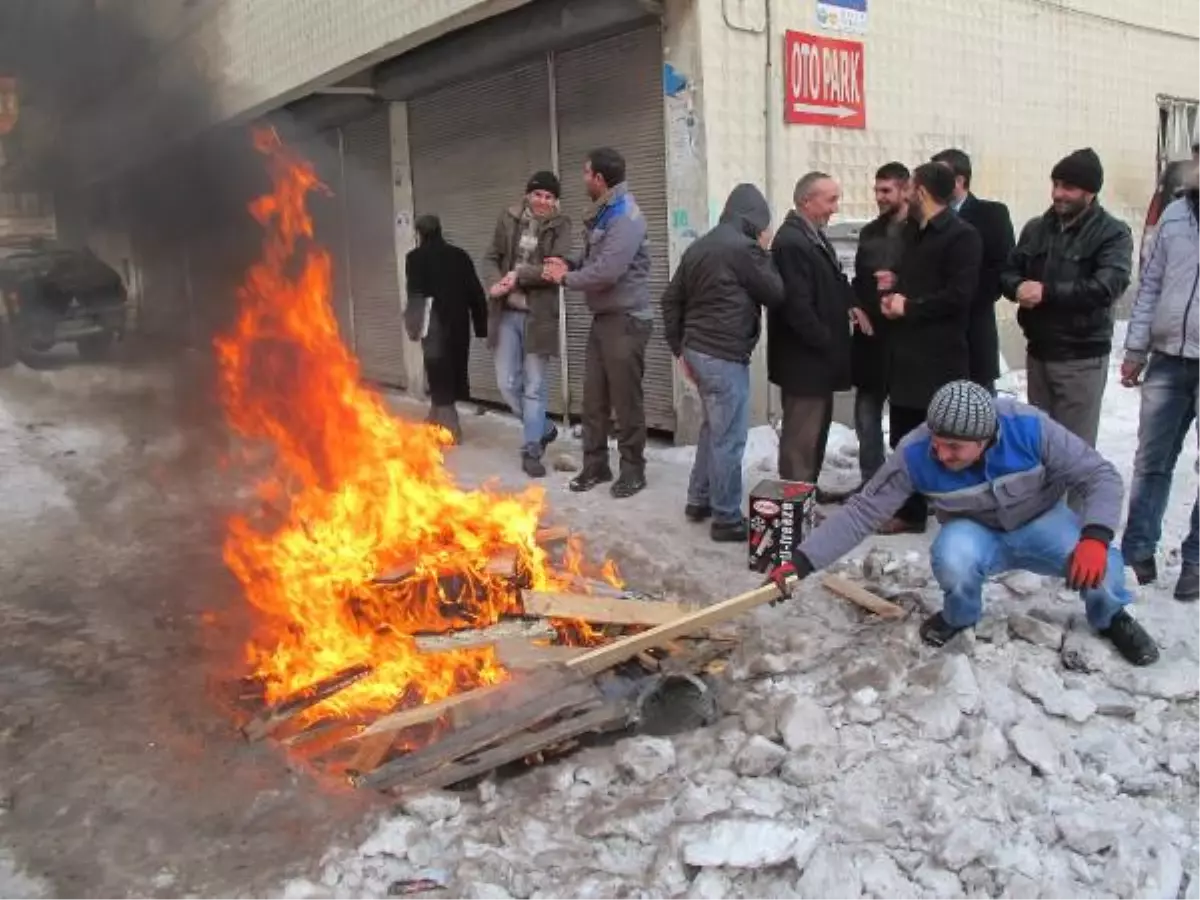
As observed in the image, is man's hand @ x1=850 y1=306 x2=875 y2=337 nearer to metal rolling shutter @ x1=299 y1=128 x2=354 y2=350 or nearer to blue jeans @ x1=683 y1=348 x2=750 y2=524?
blue jeans @ x1=683 y1=348 x2=750 y2=524

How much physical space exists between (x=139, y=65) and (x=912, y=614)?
30.8 ft

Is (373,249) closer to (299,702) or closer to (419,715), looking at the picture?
(299,702)

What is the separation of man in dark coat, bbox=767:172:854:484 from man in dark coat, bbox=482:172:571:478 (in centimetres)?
198

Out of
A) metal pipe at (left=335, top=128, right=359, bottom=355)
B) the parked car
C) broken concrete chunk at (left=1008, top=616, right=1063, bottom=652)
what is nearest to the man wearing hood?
broken concrete chunk at (left=1008, top=616, right=1063, bottom=652)

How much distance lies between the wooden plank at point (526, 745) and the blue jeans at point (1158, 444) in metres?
2.71

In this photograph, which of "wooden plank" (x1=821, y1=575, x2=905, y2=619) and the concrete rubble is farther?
"wooden plank" (x1=821, y1=575, x2=905, y2=619)

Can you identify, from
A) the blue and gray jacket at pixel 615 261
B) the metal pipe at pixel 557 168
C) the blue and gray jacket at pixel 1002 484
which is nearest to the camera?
the blue and gray jacket at pixel 1002 484

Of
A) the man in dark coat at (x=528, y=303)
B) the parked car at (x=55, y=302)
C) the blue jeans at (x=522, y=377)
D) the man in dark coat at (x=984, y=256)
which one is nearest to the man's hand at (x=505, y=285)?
the man in dark coat at (x=528, y=303)

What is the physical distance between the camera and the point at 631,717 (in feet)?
12.7

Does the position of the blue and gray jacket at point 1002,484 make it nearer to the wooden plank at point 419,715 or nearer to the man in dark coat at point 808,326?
the wooden plank at point 419,715

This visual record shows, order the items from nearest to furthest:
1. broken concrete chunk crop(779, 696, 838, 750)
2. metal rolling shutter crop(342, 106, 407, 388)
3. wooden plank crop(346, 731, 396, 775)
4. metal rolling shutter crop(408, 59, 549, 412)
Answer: broken concrete chunk crop(779, 696, 838, 750), wooden plank crop(346, 731, 396, 775), metal rolling shutter crop(408, 59, 549, 412), metal rolling shutter crop(342, 106, 407, 388)

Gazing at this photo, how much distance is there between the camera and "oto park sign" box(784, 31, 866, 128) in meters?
8.45

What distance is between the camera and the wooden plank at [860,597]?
468cm

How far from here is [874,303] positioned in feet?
20.5
